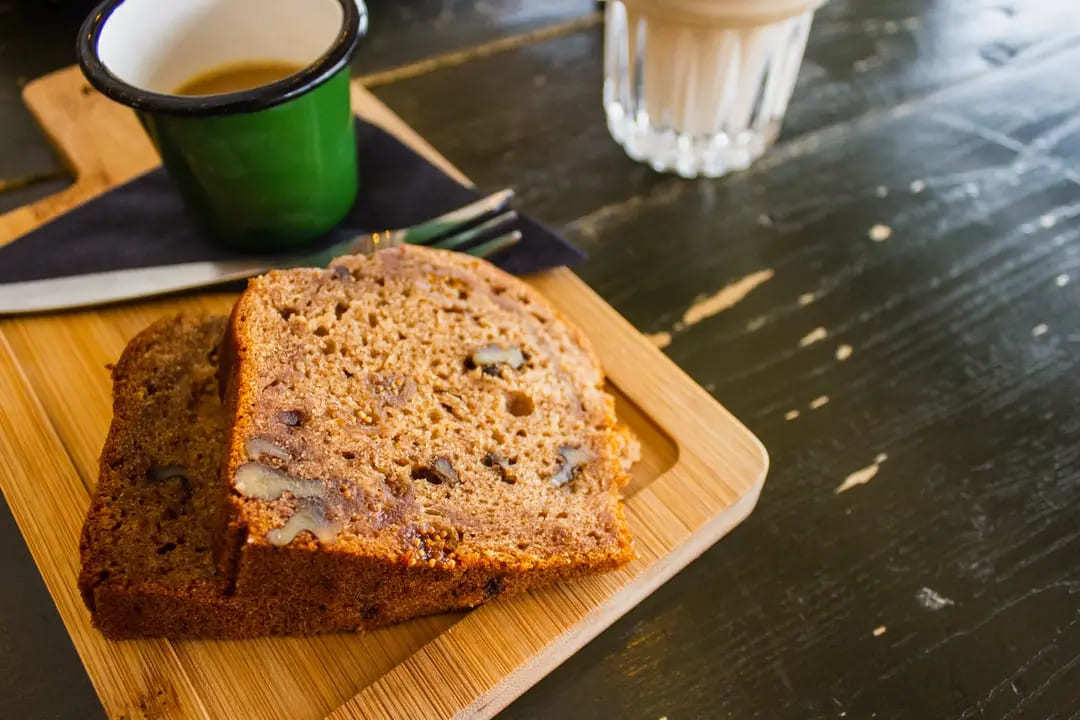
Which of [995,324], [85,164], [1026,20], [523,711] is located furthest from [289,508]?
[1026,20]

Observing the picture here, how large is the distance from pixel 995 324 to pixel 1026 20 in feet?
3.66

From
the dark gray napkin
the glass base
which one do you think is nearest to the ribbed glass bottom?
the glass base

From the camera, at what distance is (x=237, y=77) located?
4.66 ft

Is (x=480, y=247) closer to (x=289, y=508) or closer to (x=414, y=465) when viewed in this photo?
(x=414, y=465)

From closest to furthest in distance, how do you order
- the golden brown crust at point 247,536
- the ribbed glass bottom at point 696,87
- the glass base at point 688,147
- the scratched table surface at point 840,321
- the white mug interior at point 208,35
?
1. the golden brown crust at point 247,536
2. the scratched table surface at point 840,321
3. the white mug interior at point 208,35
4. the ribbed glass bottom at point 696,87
5. the glass base at point 688,147

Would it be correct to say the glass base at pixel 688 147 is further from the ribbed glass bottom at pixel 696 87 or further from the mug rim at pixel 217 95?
the mug rim at pixel 217 95

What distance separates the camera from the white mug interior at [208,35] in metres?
1.31

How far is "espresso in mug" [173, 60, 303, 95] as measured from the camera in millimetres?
1396

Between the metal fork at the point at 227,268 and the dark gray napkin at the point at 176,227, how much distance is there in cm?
3

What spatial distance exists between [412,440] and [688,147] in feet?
2.98

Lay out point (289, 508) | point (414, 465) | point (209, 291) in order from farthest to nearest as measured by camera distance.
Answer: point (209, 291) < point (414, 465) < point (289, 508)

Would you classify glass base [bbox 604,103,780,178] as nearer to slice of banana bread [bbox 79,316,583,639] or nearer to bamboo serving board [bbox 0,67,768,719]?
bamboo serving board [bbox 0,67,768,719]

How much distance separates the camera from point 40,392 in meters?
1.26

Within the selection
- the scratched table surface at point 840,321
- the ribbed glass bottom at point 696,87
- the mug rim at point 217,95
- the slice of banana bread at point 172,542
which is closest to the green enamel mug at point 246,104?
the mug rim at point 217,95
